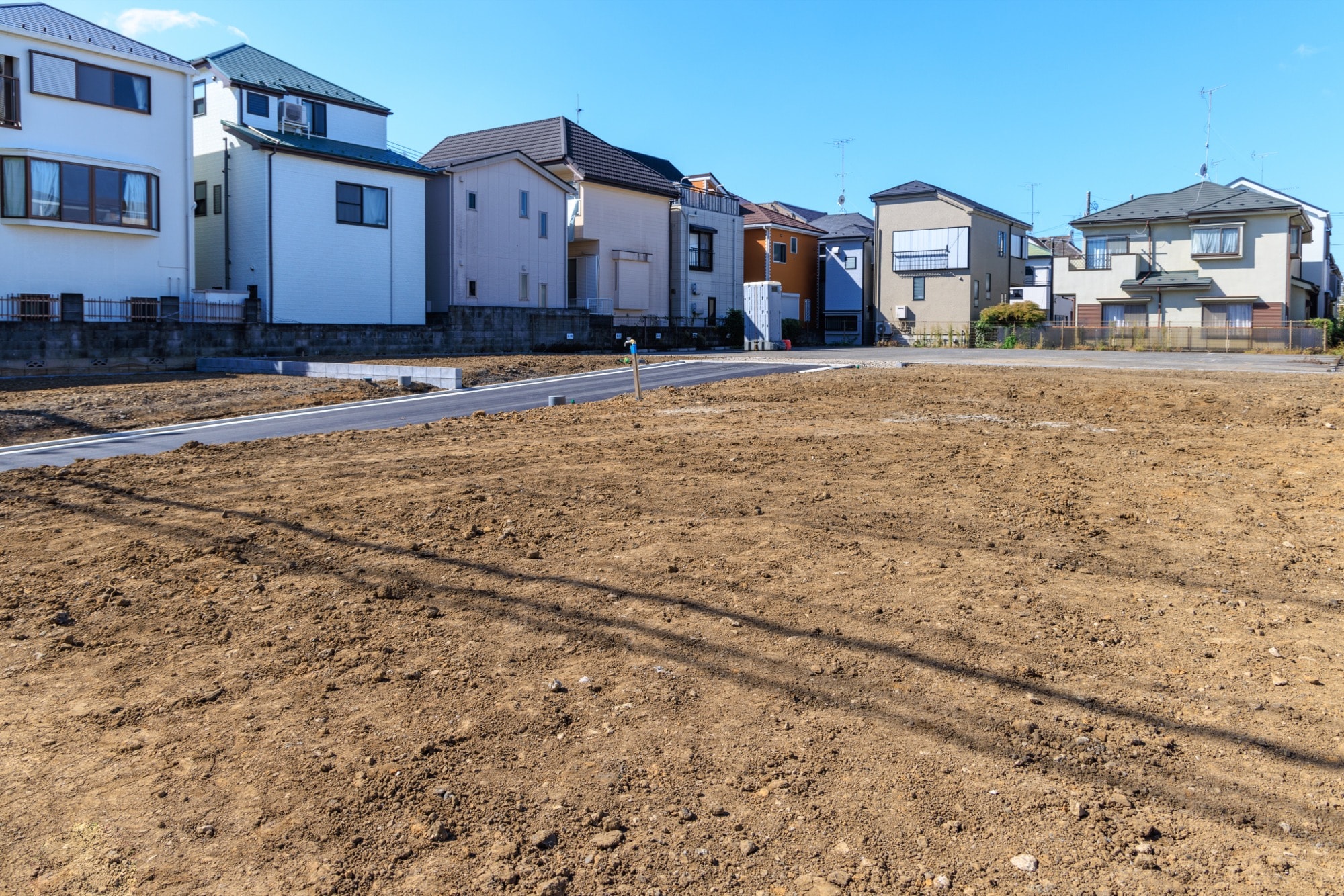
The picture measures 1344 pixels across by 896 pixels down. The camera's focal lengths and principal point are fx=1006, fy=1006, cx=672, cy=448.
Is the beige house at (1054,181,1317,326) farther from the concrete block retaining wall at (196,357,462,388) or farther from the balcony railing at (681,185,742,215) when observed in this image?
the concrete block retaining wall at (196,357,462,388)

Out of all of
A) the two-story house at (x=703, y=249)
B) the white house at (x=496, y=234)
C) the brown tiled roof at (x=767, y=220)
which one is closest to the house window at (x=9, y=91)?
the white house at (x=496, y=234)

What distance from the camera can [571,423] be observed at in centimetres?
1338

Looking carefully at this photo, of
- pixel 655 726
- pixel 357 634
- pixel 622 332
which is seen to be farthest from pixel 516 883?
pixel 622 332

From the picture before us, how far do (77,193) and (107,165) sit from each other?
1.09 meters

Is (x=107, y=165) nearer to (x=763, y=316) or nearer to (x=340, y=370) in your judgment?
(x=340, y=370)

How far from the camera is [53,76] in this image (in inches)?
972

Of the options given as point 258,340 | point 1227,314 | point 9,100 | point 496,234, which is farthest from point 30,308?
point 1227,314

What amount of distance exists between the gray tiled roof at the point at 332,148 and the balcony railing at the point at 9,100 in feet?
18.6

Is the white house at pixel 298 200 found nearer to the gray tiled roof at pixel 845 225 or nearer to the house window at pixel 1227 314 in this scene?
the gray tiled roof at pixel 845 225

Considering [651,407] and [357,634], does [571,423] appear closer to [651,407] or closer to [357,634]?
[651,407]

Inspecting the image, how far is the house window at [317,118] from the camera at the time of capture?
104 feet

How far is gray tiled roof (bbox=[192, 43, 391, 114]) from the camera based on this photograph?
29984mm

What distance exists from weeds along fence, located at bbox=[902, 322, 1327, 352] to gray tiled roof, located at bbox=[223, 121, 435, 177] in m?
26.2

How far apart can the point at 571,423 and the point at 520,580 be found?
797 centimetres
